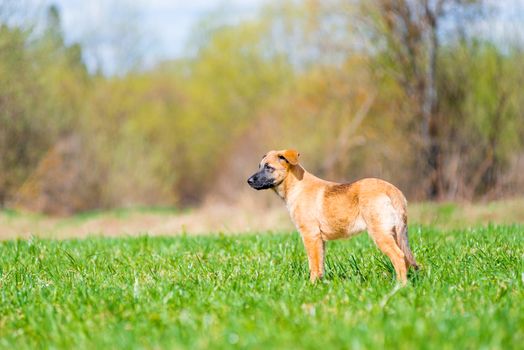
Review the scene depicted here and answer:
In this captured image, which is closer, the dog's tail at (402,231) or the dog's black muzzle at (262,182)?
the dog's tail at (402,231)

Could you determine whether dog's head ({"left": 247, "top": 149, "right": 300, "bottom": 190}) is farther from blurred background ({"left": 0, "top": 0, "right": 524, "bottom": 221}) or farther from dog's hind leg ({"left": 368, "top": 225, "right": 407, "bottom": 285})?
blurred background ({"left": 0, "top": 0, "right": 524, "bottom": 221})

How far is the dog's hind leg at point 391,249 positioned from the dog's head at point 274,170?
1.50 m

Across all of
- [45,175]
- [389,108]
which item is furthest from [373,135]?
[45,175]

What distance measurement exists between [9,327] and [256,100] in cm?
3850

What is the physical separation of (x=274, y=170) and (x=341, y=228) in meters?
1.17

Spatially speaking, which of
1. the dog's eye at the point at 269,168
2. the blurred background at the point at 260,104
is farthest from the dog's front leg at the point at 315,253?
the blurred background at the point at 260,104

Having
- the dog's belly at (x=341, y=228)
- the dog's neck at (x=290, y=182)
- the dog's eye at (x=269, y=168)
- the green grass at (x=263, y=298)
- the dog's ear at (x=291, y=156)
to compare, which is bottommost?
the green grass at (x=263, y=298)

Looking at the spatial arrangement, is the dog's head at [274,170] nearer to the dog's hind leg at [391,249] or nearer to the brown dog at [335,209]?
the brown dog at [335,209]

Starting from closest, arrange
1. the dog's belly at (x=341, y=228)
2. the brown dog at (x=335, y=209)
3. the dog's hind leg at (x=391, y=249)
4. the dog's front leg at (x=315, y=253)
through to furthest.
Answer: the dog's hind leg at (x=391, y=249)
the brown dog at (x=335, y=209)
the dog's belly at (x=341, y=228)
the dog's front leg at (x=315, y=253)

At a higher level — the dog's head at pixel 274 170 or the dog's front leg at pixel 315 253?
the dog's head at pixel 274 170

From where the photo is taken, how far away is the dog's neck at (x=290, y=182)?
739 centimetres

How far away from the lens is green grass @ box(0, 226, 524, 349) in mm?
4039

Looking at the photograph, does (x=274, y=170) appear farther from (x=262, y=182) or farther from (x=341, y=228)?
(x=341, y=228)

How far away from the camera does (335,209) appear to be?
22.0 ft
